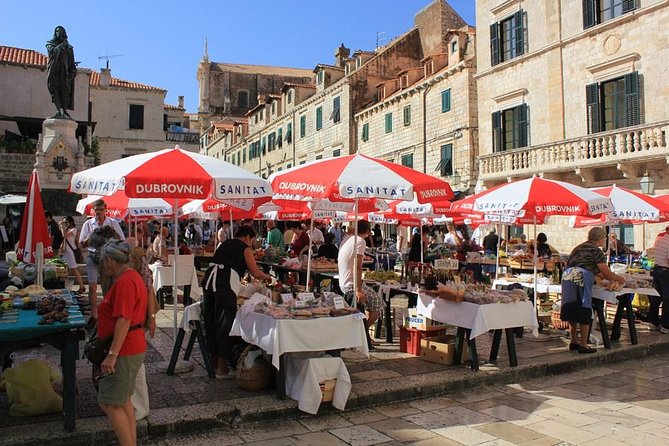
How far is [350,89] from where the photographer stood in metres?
34.9

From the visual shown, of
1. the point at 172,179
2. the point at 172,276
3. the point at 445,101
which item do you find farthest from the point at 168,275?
the point at 445,101

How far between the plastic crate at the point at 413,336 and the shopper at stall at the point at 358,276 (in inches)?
18.7

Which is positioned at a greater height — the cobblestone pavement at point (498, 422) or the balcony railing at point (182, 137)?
the balcony railing at point (182, 137)

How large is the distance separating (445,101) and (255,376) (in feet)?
76.9

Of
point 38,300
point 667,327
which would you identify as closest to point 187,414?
point 38,300

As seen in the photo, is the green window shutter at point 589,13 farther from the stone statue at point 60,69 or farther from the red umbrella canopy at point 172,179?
the stone statue at point 60,69

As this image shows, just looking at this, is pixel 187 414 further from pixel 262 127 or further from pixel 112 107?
pixel 262 127

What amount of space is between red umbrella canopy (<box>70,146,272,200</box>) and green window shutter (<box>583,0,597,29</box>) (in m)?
17.1

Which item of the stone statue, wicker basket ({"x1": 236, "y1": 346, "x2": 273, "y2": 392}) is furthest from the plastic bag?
the stone statue

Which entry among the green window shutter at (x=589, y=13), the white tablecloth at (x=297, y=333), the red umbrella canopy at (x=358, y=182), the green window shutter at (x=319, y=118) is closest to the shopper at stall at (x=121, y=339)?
the white tablecloth at (x=297, y=333)

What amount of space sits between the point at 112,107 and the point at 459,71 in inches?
1087

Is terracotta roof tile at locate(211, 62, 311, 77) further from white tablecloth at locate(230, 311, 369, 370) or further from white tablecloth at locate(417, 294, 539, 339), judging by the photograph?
white tablecloth at locate(230, 311, 369, 370)

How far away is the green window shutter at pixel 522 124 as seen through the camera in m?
21.6

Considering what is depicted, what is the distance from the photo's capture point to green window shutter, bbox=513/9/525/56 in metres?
21.7
